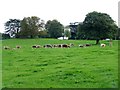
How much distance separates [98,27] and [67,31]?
1862 inches

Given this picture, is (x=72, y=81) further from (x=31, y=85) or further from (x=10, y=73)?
(x=10, y=73)

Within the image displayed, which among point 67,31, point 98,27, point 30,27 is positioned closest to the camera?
point 98,27

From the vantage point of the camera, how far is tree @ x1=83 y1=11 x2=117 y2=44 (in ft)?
156

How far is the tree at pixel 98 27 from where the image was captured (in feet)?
156

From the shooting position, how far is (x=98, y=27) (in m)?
47.6

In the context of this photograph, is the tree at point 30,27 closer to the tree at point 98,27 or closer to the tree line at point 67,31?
the tree line at point 67,31

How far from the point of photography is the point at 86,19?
49.2 metres

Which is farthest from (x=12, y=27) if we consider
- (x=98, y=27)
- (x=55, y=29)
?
(x=98, y=27)

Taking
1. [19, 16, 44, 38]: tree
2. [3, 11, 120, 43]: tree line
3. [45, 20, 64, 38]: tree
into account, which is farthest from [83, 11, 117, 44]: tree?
[45, 20, 64, 38]: tree

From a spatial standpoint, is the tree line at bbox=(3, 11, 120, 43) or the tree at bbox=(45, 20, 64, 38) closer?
the tree line at bbox=(3, 11, 120, 43)

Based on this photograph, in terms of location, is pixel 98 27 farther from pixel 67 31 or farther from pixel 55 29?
pixel 67 31

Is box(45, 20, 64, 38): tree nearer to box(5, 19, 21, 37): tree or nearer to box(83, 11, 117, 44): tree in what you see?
box(5, 19, 21, 37): tree

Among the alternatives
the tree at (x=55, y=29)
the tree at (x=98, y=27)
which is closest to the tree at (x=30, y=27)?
the tree at (x=55, y=29)

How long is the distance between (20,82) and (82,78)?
7.33 ft
